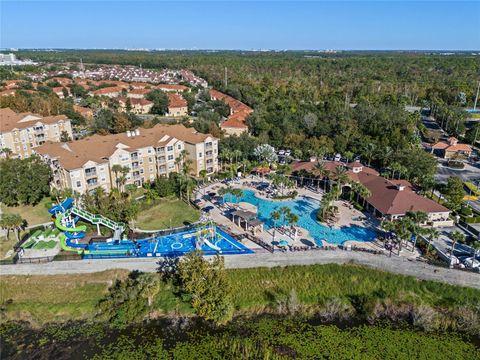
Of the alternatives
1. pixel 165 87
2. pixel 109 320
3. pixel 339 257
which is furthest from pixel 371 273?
pixel 165 87

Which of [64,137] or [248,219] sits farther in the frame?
[64,137]

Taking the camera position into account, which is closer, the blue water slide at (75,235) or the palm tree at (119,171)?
the blue water slide at (75,235)

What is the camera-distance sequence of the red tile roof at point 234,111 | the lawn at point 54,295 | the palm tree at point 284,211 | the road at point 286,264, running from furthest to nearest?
the red tile roof at point 234,111, the palm tree at point 284,211, the road at point 286,264, the lawn at point 54,295

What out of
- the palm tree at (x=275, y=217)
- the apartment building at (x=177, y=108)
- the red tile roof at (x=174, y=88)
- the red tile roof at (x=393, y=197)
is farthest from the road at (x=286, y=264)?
the red tile roof at (x=174, y=88)

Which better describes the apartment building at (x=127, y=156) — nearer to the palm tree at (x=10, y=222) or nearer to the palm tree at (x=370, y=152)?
the palm tree at (x=10, y=222)

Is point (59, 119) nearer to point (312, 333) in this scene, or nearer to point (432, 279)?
point (312, 333)

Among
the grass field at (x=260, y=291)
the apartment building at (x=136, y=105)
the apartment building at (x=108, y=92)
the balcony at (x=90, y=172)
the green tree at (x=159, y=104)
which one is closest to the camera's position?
the grass field at (x=260, y=291)

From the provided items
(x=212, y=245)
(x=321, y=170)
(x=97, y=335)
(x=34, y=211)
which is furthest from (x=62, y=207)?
(x=321, y=170)

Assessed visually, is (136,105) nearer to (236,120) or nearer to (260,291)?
(236,120)
